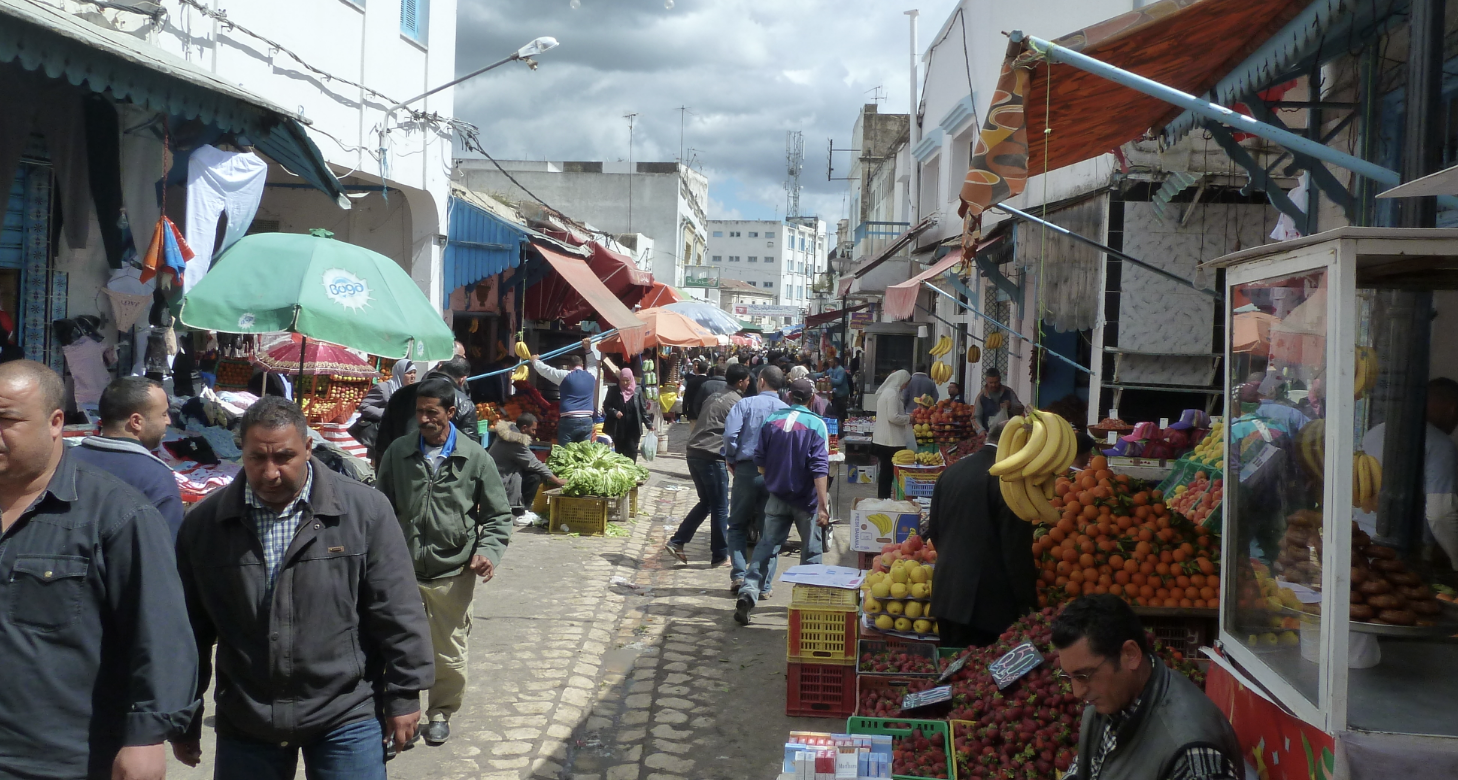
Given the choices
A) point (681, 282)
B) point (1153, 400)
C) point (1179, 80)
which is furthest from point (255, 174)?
point (681, 282)

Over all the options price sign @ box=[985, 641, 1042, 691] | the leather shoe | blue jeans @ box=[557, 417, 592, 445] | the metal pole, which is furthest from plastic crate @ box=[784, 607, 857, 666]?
blue jeans @ box=[557, 417, 592, 445]

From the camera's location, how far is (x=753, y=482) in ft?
27.4

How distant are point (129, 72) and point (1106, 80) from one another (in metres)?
5.04

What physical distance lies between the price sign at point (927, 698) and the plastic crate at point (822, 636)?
925mm

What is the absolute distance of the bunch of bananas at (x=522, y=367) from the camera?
1334 centimetres

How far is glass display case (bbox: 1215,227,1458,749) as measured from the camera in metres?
2.79

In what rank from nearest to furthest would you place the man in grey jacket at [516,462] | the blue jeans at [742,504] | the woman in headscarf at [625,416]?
the blue jeans at [742,504] → the man in grey jacket at [516,462] → the woman in headscarf at [625,416]

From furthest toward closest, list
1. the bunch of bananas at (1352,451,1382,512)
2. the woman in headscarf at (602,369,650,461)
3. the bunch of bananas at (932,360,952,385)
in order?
the bunch of bananas at (932,360,952,385) < the woman in headscarf at (602,369,650,461) < the bunch of bananas at (1352,451,1382,512)

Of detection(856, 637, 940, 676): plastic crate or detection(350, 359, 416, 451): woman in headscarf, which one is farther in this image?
detection(350, 359, 416, 451): woman in headscarf

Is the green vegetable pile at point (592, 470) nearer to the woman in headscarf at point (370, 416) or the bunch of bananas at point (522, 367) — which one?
the bunch of bananas at point (522, 367)

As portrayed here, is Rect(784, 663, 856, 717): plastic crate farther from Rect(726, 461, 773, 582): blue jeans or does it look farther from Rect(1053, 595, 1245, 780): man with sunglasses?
Rect(1053, 595, 1245, 780): man with sunglasses

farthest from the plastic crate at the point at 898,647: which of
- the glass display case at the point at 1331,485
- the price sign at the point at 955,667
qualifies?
the glass display case at the point at 1331,485

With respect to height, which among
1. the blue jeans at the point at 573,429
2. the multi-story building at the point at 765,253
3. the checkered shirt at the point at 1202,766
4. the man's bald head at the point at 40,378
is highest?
the multi-story building at the point at 765,253

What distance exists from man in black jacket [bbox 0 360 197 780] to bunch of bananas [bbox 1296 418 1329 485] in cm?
319
